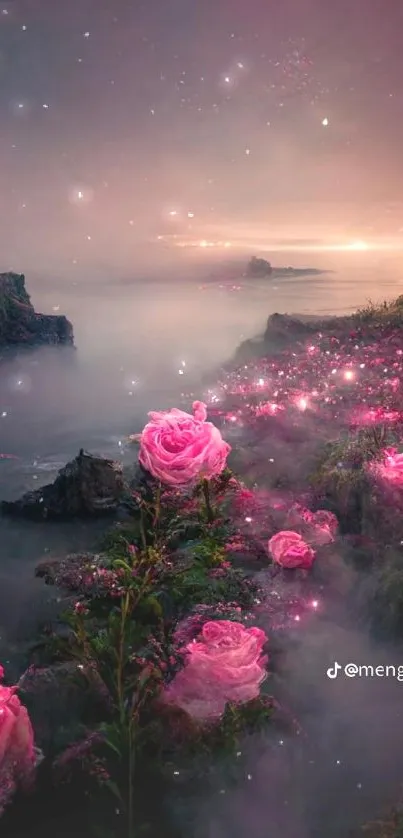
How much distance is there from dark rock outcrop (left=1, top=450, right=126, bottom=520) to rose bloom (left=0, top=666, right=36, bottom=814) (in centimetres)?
162

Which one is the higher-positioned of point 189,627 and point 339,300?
point 339,300

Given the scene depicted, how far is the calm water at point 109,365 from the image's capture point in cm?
306

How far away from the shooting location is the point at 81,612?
2.18m

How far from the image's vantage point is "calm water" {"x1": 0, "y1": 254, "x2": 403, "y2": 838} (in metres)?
3.06

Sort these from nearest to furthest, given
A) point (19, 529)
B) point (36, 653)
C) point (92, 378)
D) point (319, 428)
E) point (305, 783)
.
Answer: point (305, 783) < point (36, 653) < point (19, 529) < point (319, 428) < point (92, 378)

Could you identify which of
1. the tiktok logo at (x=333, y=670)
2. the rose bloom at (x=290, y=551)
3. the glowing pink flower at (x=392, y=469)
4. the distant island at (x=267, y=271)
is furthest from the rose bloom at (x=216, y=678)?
the distant island at (x=267, y=271)

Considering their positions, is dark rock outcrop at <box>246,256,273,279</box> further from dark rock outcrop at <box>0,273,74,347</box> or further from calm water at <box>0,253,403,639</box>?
dark rock outcrop at <box>0,273,74,347</box>

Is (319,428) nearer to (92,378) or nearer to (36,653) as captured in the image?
(36,653)

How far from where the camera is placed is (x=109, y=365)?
841cm

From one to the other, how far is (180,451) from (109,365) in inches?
227

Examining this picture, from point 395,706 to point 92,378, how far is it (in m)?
6.18

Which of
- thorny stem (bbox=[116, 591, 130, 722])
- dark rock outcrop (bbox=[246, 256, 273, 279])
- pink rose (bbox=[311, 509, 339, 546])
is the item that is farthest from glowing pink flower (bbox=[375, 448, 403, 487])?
dark rock outcrop (bbox=[246, 256, 273, 279])

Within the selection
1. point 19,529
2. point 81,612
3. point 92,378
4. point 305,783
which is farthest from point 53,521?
point 92,378

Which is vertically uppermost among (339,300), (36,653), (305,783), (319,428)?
(339,300)
